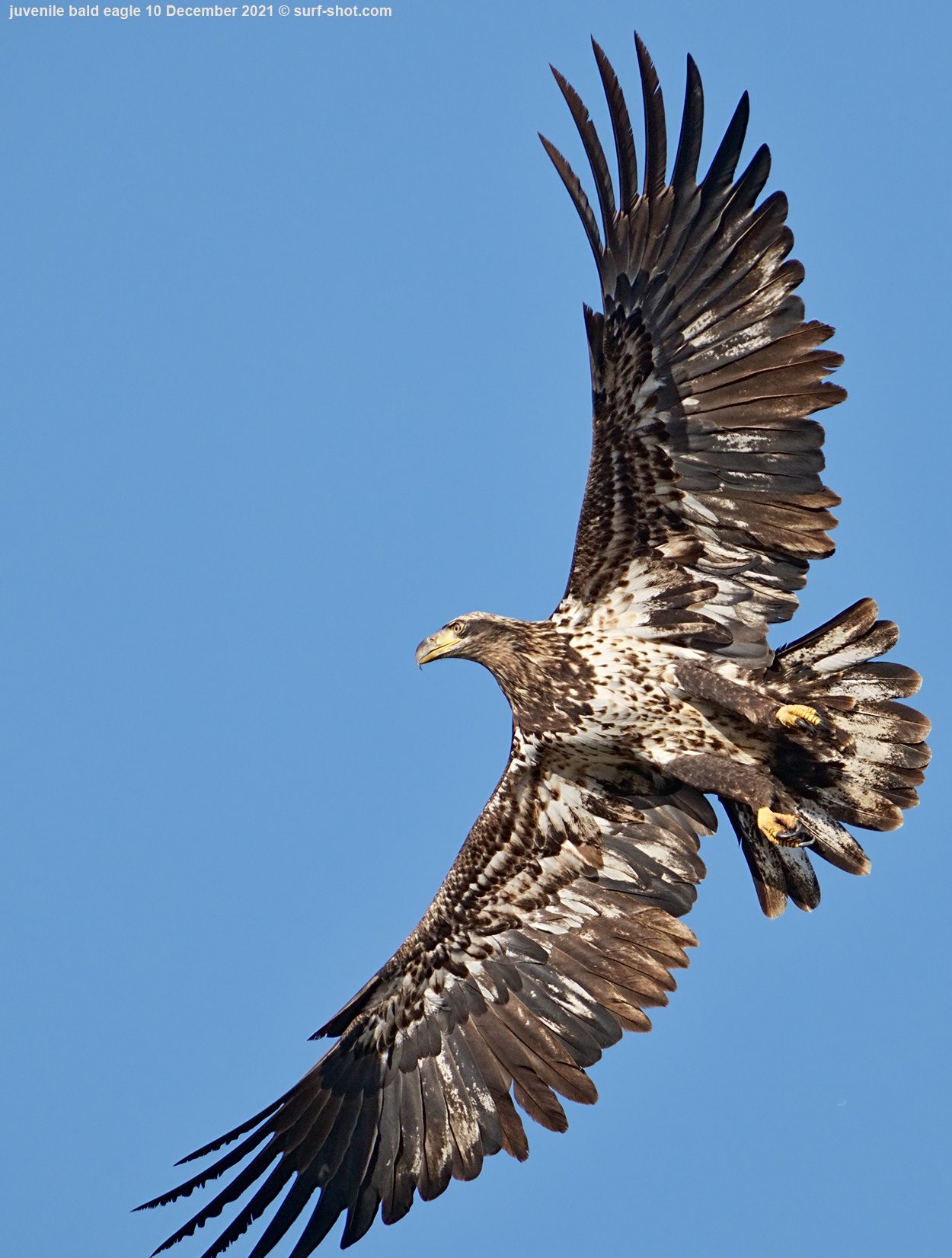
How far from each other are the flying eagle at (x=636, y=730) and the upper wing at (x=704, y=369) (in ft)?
0.05

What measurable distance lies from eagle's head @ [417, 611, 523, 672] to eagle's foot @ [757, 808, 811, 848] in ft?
6.63

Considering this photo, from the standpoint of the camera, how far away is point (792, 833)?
11898 mm

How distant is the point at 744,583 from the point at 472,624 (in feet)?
6.33

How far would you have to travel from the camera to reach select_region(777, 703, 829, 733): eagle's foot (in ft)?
38.7

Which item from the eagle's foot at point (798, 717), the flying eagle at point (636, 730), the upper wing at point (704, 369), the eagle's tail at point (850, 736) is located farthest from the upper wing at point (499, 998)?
the upper wing at point (704, 369)

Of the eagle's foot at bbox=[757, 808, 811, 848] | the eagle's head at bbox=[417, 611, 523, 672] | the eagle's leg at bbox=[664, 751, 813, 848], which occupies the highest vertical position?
the eagle's head at bbox=[417, 611, 523, 672]

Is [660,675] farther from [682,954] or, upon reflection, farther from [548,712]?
[682,954]

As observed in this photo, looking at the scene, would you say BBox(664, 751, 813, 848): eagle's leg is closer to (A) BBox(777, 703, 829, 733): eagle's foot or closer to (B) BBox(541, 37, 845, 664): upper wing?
(A) BBox(777, 703, 829, 733): eagle's foot

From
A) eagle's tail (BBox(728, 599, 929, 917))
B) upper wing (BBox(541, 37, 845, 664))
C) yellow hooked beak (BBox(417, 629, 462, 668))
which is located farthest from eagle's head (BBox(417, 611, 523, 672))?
eagle's tail (BBox(728, 599, 929, 917))

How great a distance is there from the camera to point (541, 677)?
12.5 meters

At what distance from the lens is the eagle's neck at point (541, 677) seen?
12430 millimetres

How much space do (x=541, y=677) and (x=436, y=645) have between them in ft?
2.95

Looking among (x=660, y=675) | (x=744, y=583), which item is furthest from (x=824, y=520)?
(x=660, y=675)

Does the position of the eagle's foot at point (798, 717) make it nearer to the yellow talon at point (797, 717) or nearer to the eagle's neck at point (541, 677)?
the yellow talon at point (797, 717)
